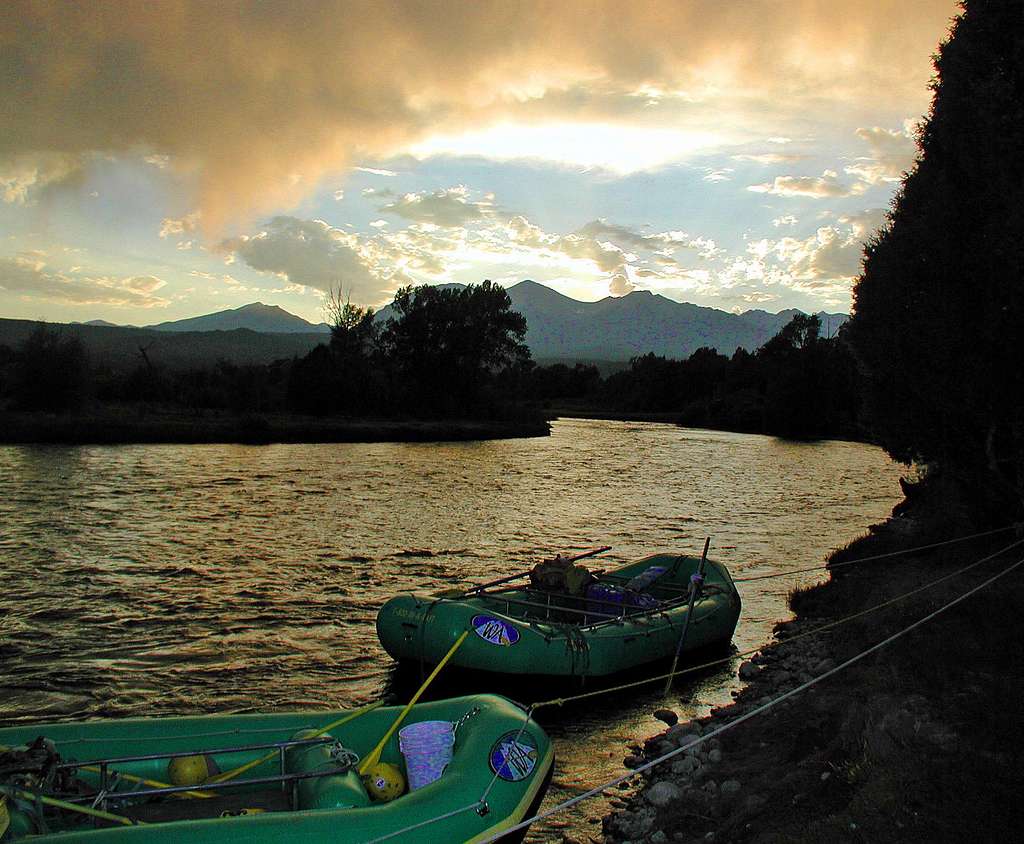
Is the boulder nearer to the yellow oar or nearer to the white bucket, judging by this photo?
the white bucket

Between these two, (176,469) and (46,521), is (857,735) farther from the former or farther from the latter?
(176,469)

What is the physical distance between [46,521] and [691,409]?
268ft

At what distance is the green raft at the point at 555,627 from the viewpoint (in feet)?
34.0

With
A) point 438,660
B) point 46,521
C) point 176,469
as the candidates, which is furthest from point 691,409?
point 438,660

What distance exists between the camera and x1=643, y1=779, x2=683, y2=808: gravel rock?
286 inches

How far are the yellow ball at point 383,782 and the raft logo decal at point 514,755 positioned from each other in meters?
0.78

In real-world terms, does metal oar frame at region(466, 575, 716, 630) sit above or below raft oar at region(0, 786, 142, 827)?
below

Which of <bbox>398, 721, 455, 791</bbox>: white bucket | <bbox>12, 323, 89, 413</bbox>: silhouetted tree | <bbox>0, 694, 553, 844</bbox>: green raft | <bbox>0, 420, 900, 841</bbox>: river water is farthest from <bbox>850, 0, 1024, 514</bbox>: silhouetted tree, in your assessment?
<bbox>12, 323, 89, 413</bbox>: silhouetted tree

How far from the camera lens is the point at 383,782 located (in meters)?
6.12

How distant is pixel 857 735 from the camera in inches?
262

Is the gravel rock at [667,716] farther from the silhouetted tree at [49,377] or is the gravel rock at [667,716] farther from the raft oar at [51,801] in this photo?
the silhouetted tree at [49,377]

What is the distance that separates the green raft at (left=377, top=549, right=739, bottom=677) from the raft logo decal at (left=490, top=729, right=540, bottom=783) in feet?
12.0

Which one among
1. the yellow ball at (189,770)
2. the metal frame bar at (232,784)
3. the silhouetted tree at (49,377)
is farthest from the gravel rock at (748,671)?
the silhouetted tree at (49,377)

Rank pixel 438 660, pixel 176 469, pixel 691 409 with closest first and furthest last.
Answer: pixel 438 660 < pixel 176 469 < pixel 691 409
